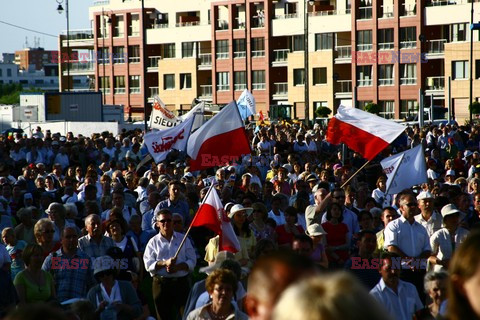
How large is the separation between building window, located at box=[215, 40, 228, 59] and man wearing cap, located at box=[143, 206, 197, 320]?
250 feet

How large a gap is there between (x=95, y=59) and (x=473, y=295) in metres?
93.0

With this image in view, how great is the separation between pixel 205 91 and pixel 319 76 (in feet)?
37.7

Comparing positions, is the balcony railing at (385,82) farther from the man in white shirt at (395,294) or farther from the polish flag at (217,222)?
the man in white shirt at (395,294)

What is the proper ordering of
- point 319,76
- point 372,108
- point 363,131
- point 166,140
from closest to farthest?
point 363,131 < point 166,140 < point 372,108 < point 319,76

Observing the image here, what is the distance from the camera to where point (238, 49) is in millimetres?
86375

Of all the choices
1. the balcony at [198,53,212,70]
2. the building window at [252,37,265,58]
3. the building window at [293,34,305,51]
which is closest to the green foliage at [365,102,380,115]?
the building window at [293,34,305,51]

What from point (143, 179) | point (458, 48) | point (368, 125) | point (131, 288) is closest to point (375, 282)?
point (131, 288)

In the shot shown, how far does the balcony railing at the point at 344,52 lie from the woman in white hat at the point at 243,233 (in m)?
69.4

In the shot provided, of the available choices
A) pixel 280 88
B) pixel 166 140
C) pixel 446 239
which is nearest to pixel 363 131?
pixel 166 140

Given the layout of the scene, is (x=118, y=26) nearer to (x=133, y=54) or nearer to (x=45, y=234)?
(x=133, y=54)

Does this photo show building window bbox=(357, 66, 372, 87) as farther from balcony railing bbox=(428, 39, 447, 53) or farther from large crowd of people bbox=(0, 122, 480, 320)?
large crowd of people bbox=(0, 122, 480, 320)

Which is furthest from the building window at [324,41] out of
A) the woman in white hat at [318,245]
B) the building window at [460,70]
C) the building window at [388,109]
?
the woman in white hat at [318,245]

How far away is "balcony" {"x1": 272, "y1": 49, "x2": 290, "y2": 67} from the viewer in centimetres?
8412

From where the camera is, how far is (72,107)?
170 feet
